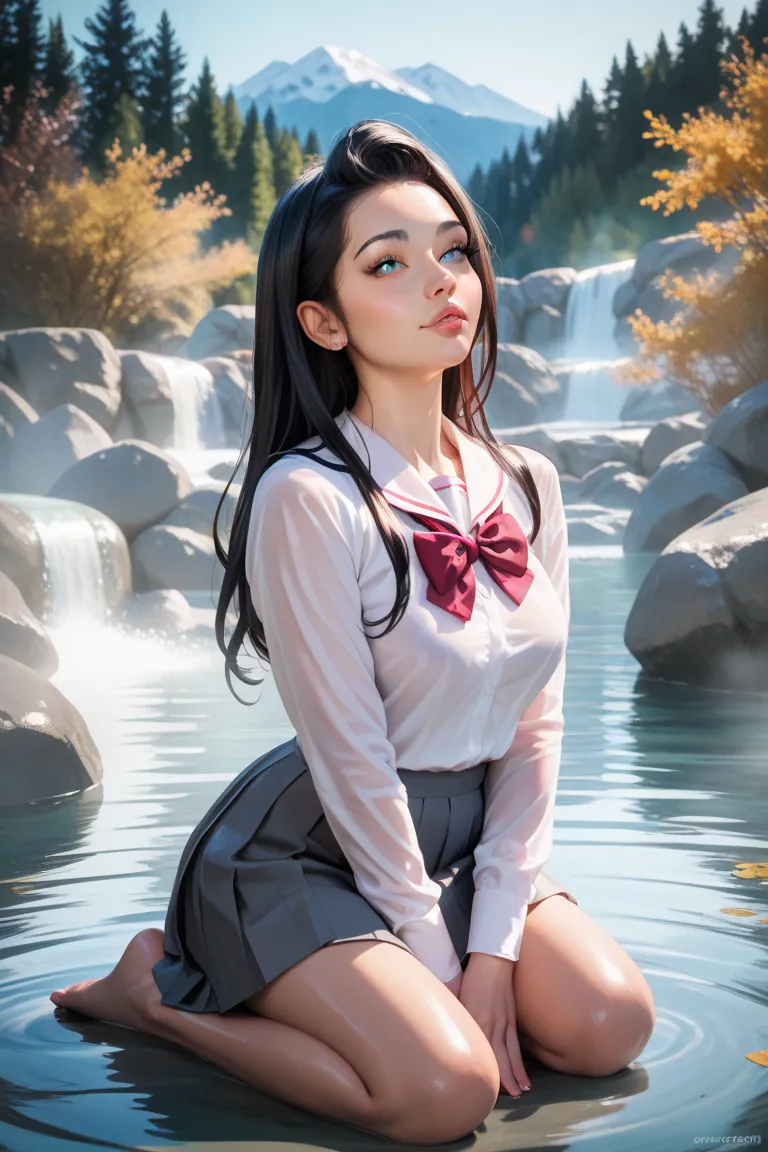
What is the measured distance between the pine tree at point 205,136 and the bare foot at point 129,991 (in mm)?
26565

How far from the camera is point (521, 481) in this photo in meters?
2.26

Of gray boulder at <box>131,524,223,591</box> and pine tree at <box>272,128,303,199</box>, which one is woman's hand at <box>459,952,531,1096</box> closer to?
gray boulder at <box>131,524,223,591</box>

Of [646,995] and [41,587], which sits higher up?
[646,995]

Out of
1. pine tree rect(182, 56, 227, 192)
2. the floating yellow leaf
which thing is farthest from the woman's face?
pine tree rect(182, 56, 227, 192)

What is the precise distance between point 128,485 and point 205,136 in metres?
19.0

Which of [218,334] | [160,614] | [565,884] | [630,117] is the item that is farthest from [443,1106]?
[630,117]

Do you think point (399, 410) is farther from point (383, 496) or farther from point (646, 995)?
point (646, 995)

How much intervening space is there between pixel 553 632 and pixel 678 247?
20.8m

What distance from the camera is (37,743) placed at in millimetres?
3920

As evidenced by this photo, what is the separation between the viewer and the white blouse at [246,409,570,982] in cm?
187

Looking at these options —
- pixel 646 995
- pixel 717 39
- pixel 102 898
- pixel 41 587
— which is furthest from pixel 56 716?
pixel 717 39

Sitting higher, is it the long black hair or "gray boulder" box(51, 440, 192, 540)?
the long black hair

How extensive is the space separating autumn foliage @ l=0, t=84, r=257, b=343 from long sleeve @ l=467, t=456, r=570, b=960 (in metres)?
17.2

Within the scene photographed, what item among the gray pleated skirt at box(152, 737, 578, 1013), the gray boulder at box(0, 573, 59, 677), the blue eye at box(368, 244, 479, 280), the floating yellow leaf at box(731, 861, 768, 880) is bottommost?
the gray boulder at box(0, 573, 59, 677)
